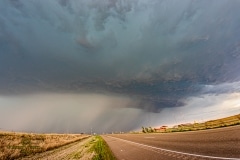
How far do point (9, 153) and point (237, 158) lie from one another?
19.4 m

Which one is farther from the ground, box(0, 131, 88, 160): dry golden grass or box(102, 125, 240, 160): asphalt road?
box(0, 131, 88, 160): dry golden grass

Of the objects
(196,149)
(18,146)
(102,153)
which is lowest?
(196,149)

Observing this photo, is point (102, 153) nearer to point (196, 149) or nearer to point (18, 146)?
point (196, 149)

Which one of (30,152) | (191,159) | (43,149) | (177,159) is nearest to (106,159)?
(177,159)

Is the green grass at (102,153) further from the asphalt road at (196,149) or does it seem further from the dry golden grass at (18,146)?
the dry golden grass at (18,146)

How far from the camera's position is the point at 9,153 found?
64.8ft

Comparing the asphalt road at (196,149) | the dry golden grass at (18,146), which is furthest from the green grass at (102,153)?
the dry golden grass at (18,146)

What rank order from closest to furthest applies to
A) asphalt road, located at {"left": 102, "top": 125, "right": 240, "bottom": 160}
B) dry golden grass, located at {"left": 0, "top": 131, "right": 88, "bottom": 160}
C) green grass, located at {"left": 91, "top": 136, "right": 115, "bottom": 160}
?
asphalt road, located at {"left": 102, "top": 125, "right": 240, "bottom": 160}, green grass, located at {"left": 91, "top": 136, "right": 115, "bottom": 160}, dry golden grass, located at {"left": 0, "top": 131, "right": 88, "bottom": 160}

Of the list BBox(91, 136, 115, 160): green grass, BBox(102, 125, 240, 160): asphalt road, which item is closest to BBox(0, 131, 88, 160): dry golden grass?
BBox(91, 136, 115, 160): green grass

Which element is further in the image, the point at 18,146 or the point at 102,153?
the point at 18,146

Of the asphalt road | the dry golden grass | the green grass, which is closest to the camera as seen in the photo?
the asphalt road

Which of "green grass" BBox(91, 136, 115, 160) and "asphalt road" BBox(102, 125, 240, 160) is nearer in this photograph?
"asphalt road" BBox(102, 125, 240, 160)

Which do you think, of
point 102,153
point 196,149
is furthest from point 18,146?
point 196,149

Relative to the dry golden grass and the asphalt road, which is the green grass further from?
the dry golden grass
